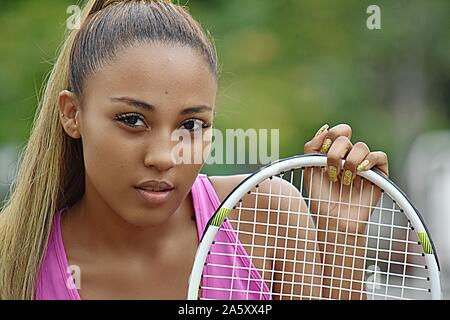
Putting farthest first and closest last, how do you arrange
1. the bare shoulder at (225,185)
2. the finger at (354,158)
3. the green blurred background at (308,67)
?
the green blurred background at (308,67) → the bare shoulder at (225,185) → the finger at (354,158)

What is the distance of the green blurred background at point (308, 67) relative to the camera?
17.8ft

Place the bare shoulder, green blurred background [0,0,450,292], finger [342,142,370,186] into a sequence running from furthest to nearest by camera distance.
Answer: green blurred background [0,0,450,292]
the bare shoulder
finger [342,142,370,186]

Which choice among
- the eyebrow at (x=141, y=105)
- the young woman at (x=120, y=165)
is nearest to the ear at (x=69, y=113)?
the young woman at (x=120, y=165)

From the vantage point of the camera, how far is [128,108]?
6.48ft

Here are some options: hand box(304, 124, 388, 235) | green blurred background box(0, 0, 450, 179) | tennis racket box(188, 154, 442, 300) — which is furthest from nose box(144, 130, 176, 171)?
green blurred background box(0, 0, 450, 179)

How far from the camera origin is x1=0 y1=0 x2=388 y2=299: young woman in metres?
1.98

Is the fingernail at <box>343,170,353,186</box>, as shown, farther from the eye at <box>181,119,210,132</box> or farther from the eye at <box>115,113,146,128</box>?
the eye at <box>115,113,146,128</box>

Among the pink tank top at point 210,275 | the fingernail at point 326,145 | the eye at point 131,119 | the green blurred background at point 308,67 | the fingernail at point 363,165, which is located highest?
the green blurred background at point 308,67

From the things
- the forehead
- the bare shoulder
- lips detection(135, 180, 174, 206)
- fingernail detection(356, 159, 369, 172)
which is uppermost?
the forehead

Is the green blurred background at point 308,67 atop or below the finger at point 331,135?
atop

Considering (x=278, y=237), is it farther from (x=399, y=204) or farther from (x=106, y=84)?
(x=106, y=84)

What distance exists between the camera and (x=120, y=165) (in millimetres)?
1989

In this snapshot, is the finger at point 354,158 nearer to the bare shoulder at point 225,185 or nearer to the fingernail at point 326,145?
the fingernail at point 326,145
